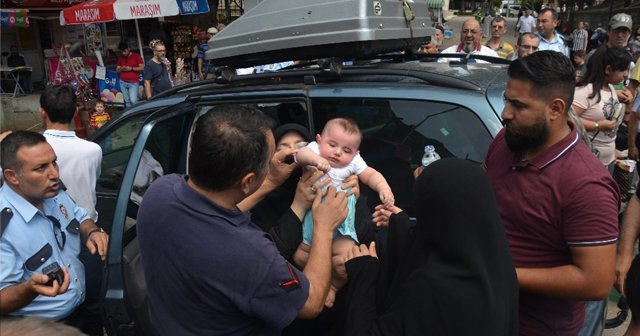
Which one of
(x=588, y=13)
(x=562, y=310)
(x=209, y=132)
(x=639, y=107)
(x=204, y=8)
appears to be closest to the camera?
(x=209, y=132)

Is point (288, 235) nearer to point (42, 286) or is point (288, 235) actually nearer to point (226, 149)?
point (226, 149)

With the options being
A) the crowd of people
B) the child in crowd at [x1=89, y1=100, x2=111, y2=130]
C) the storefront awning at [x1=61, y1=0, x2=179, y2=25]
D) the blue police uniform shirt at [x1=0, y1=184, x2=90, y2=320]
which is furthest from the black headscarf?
the storefront awning at [x1=61, y1=0, x2=179, y2=25]

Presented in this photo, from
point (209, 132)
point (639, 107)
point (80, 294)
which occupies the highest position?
point (209, 132)

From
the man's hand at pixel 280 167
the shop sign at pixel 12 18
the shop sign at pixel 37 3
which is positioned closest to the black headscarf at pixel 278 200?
the man's hand at pixel 280 167

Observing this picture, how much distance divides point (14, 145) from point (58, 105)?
83cm

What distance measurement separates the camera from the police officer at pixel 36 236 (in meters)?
1.98

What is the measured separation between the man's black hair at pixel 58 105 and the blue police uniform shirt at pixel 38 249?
0.81 meters

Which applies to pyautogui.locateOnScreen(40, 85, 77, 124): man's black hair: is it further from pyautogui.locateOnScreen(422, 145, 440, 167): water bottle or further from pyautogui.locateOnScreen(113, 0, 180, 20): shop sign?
pyautogui.locateOnScreen(113, 0, 180, 20): shop sign

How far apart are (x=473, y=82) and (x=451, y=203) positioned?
1019 millimetres

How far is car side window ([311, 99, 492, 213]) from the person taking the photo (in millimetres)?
2139

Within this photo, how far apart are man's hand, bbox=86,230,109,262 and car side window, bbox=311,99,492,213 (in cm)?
131

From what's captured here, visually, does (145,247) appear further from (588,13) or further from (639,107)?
(588,13)

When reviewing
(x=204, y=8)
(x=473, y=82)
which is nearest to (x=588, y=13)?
(x=204, y=8)

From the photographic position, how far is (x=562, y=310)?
1.79 m
